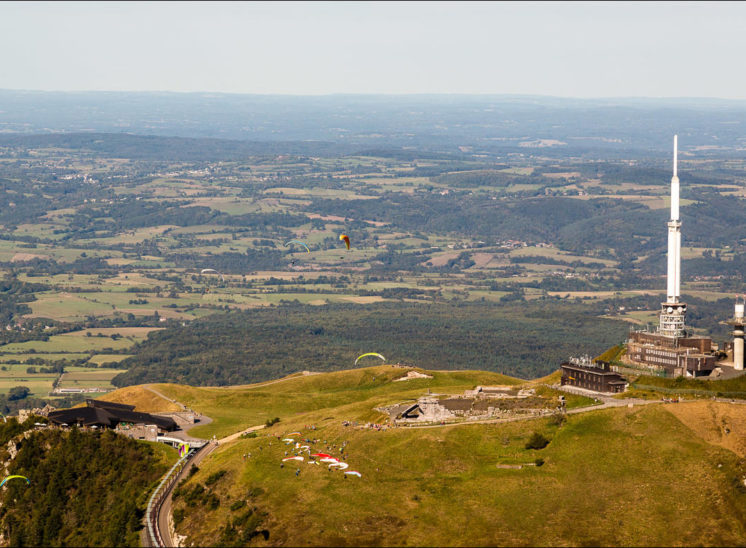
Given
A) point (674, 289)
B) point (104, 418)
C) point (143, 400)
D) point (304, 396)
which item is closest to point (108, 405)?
point (104, 418)

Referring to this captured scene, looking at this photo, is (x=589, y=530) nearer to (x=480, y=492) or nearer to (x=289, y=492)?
(x=480, y=492)

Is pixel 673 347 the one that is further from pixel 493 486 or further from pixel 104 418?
pixel 104 418

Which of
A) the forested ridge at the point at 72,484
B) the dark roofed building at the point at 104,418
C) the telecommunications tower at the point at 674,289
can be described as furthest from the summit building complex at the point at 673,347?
the forested ridge at the point at 72,484

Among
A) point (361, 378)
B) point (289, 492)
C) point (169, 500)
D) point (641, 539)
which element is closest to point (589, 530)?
point (641, 539)

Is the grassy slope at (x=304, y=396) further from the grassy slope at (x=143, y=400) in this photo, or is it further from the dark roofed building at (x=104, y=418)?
the dark roofed building at (x=104, y=418)

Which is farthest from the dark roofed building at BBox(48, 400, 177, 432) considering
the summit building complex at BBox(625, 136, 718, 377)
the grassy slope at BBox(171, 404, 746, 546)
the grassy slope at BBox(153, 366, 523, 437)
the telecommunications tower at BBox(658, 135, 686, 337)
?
Result: the telecommunications tower at BBox(658, 135, 686, 337)
